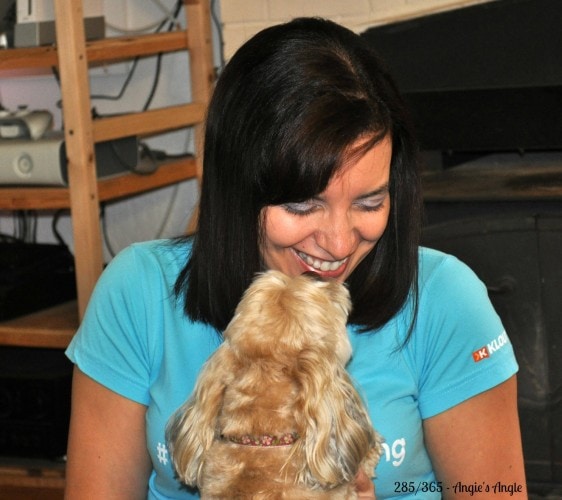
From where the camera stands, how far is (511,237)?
2.69 m

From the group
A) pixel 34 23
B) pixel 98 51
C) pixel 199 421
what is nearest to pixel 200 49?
pixel 98 51

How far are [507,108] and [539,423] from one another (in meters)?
0.84

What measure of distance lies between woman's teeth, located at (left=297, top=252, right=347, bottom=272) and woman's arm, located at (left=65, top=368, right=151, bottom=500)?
14.5 inches

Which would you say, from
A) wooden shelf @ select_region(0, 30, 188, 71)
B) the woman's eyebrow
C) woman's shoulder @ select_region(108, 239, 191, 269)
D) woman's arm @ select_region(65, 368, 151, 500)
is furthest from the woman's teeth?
wooden shelf @ select_region(0, 30, 188, 71)

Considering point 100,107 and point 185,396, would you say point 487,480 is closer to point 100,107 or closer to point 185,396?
point 185,396

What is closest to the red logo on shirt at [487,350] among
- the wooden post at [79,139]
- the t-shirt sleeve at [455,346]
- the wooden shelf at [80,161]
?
the t-shirt sleeve at [455,346]

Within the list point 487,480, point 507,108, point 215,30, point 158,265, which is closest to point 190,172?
point 215,30

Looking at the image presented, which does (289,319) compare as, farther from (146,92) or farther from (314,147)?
(146,92)

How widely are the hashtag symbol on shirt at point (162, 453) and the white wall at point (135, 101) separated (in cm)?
196

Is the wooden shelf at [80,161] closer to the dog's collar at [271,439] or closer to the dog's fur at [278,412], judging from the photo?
the dog's fur at [278,412]

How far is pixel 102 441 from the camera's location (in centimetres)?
170

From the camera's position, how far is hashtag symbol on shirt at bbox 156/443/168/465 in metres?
1.66

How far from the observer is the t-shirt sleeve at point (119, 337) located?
66.3 inches

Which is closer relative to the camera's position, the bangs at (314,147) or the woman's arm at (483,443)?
the bangs at (314,147)
